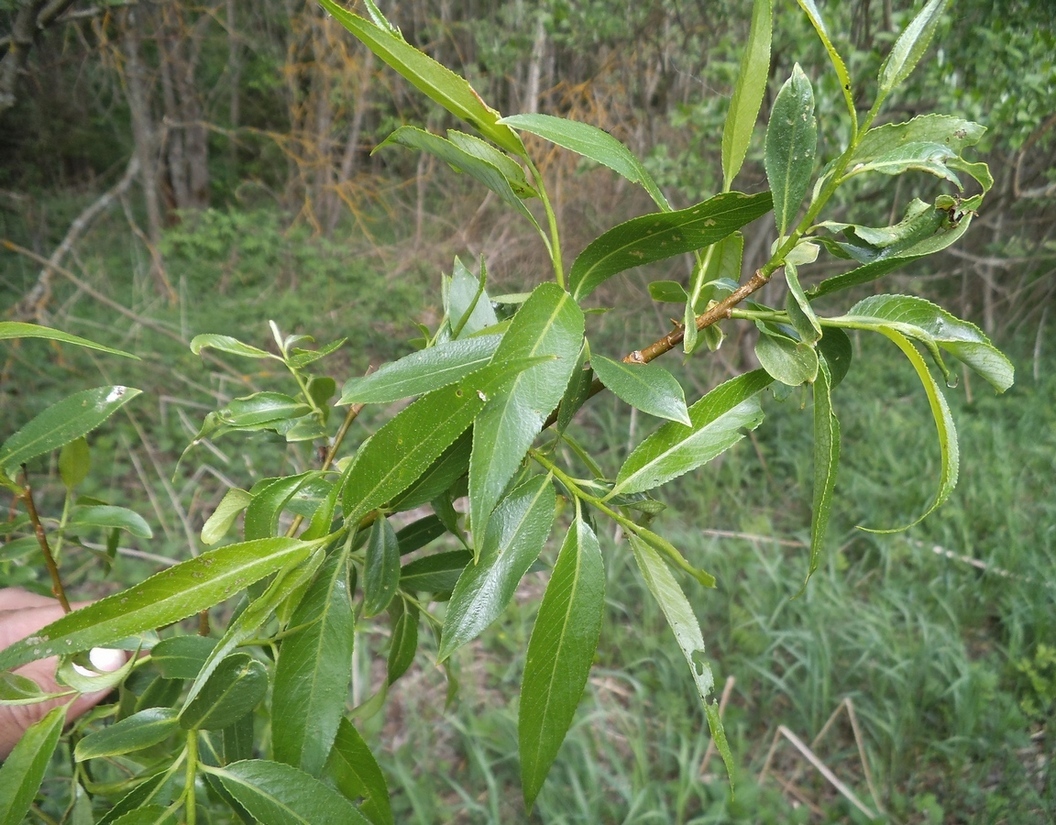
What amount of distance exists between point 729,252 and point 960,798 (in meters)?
1.51

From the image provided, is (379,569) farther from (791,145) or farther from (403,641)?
(791,145)

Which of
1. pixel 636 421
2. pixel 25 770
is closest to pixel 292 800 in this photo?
pixel 25 770

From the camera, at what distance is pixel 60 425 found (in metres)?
0.42

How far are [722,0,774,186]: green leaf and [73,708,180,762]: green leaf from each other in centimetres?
40

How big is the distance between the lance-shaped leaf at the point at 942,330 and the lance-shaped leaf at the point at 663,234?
0.07 meters

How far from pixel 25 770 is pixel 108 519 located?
187mm

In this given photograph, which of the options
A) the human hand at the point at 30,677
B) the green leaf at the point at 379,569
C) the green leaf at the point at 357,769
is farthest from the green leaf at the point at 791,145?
the human hand at the point at 30,677

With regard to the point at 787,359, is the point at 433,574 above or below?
below

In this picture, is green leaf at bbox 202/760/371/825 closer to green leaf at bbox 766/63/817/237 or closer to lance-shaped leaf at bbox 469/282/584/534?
lance-shaped leaf at bbox 469/282/584/534

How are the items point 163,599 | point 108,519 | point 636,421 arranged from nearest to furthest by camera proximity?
1. point 163,599
2. point 108,519
3. point 636,421

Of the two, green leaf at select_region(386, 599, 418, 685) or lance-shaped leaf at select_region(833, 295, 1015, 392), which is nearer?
lance-shaped leaf at select_region(833, 295, 1015, 392)

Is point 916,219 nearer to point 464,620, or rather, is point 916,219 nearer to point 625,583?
point 464,620

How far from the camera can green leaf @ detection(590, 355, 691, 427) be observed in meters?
0.32

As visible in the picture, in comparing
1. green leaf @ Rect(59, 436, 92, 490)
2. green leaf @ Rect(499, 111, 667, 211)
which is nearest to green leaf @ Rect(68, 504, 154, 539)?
green leaf @ Rect(59, 436, 92, 490)
